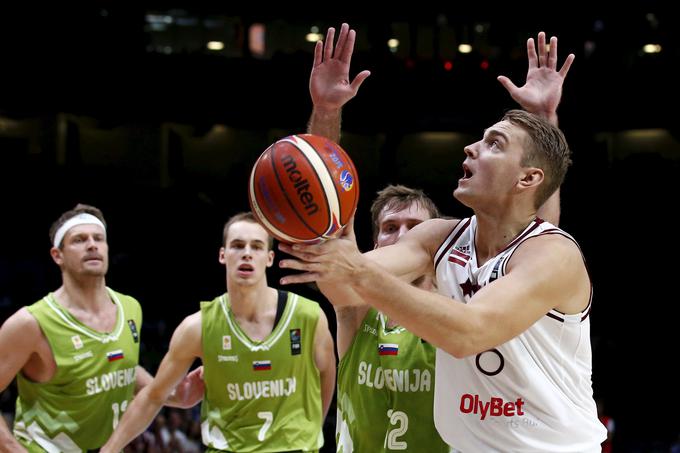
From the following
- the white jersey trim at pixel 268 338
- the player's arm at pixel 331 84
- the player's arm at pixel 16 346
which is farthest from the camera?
the white jersey trim at pixel 268 338

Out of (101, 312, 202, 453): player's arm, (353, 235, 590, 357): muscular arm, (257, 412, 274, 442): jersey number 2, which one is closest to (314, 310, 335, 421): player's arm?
(257, 412, 274, 442): jersey number 2

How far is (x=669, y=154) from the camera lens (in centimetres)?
1537

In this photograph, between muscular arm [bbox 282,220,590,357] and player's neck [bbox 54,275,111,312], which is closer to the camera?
muscular arm [bbox 282,220,590,357]

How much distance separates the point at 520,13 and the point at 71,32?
23.3 ft

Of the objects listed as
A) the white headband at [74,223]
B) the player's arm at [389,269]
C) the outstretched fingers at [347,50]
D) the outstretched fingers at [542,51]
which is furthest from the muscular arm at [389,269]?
the white headband at [74,223]

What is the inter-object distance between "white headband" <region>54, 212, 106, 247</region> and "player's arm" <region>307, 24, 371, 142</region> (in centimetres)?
271

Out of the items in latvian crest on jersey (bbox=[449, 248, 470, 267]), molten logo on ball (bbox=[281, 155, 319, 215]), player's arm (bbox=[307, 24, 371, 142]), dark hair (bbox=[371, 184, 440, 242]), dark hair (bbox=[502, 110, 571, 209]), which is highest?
player's arm (bbox=[307, 24, 371, 142])

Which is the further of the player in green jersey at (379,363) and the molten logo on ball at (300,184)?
the player in green jersey at (379,363)

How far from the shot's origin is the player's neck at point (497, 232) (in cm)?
309

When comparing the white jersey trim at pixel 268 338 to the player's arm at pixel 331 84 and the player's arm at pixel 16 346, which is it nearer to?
the player's arm at pixel 16 346

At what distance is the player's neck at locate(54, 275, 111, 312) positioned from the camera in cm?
567

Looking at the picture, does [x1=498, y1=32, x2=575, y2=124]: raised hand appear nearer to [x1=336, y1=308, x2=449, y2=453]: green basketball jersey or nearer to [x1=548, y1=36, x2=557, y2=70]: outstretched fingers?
[x1=548, y1=36, x2=557, y2=70]: outstretched fingers

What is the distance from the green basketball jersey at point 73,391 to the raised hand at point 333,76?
2728 mm

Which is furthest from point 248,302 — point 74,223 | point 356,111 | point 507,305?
point 356,111
